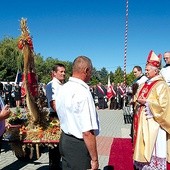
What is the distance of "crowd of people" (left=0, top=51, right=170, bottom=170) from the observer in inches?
126

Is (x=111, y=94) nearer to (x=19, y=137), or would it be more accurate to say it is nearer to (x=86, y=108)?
(x=19, y=137)

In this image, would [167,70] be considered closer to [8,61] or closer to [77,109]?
[77,109]

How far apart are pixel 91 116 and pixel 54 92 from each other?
7.56 ft

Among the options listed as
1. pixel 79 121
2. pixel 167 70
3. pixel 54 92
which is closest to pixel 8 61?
pixel 167 70

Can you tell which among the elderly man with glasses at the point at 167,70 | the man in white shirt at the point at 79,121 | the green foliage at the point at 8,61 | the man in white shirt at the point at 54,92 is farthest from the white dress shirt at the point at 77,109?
the green foliage at the point at 8,61

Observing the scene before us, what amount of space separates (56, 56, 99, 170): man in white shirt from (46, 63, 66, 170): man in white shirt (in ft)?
6.11

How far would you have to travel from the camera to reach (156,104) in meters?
4.97

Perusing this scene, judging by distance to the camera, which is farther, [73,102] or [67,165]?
[67,165]

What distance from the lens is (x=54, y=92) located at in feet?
17.8

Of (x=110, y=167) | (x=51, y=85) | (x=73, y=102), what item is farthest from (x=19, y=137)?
(x=73, y=102)

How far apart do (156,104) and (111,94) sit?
1633 cm

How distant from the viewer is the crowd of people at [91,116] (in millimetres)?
3213

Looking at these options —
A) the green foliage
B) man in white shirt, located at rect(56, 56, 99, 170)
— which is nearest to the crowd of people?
man in white shirt, located at rect(56, 56, 99, 170)

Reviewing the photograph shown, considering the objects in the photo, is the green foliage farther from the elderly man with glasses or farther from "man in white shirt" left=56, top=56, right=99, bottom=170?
"man in white shirt" left=56, top=56, right=99, bottom=170
